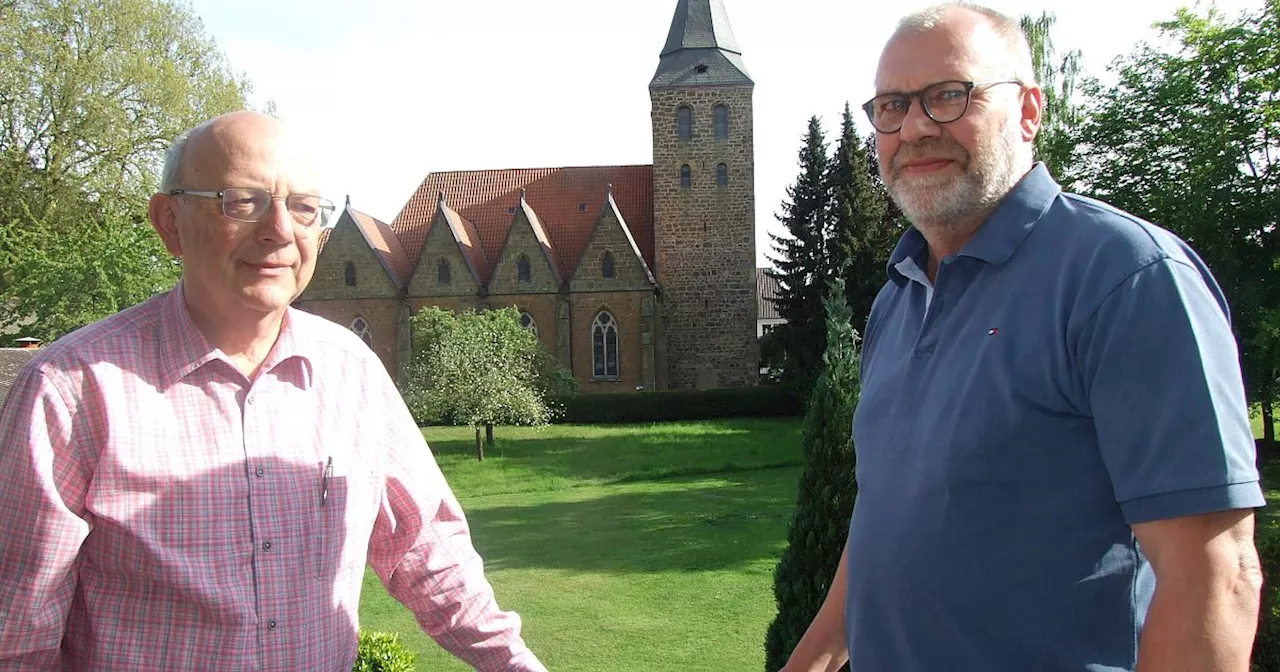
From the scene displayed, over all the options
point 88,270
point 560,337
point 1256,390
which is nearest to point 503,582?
point 1256,390

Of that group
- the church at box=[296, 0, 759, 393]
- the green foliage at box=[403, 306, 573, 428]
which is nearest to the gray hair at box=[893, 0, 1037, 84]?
the green foliage at box=[403, 306, 573, 428]

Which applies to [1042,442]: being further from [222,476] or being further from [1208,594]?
[222,476]

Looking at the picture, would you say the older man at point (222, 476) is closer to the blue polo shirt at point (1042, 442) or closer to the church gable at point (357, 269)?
the blue polo shirt at point (1042, 442)

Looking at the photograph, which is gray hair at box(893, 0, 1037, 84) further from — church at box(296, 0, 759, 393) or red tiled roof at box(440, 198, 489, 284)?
red tiled roof at box(440, 198, 489, 284)

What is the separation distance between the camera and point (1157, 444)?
4.97 feet

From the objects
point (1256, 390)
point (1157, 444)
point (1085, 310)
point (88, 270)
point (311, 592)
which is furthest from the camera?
point (88, 270)

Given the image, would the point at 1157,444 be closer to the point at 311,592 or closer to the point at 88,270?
the point at 311,592

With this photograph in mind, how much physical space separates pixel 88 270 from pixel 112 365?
25.3m

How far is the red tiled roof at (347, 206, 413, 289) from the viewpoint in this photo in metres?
36.6

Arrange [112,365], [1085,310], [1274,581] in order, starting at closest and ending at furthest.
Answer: [1085,310]
[112,365]
[1274,581]

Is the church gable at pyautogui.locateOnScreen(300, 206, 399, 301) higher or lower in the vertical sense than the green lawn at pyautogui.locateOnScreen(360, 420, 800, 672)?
higher

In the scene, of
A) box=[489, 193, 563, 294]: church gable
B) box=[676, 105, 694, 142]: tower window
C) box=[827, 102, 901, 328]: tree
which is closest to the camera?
box=[827, 102, 901, 328]: tree

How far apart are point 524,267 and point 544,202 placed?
4.11 metres

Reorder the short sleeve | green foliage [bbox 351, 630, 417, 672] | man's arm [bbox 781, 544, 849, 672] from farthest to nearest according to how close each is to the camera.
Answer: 1. green foliage [bbox 351, 630, 417, 672]
2. man's arm [bbox 781, 544, 849, 672]
3. the short sleeve
